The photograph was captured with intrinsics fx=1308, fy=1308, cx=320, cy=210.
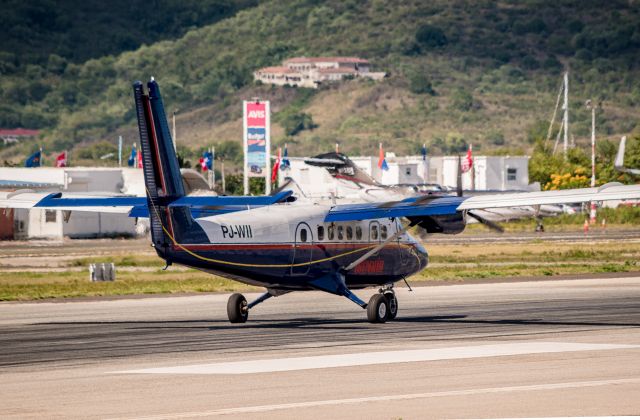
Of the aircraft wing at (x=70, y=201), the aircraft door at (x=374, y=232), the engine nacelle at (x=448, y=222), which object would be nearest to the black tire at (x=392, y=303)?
the aircraft door at (x=374, y=232)

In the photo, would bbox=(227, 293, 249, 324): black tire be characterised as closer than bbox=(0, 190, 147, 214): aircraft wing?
Yes

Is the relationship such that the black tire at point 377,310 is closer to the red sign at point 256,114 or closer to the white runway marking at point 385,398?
the white runway marking at point 385,398

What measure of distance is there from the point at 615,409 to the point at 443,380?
4.00m

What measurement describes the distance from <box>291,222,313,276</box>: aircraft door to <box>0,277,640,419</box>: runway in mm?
1557

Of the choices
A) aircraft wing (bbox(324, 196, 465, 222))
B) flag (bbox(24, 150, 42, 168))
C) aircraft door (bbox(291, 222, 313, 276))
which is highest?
flag (bbox(24, 150, 42, 168))

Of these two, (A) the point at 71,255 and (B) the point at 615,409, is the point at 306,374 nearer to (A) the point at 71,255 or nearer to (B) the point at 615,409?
(B) the point at 615,409

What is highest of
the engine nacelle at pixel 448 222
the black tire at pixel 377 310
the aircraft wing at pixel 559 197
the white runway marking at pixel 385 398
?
the aircraft wing at pixel 559 197

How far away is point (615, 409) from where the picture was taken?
63.6ft

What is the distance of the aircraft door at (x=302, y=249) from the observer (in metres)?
33.3

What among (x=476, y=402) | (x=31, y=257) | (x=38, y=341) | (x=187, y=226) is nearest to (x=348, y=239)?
(x=187, y=226)

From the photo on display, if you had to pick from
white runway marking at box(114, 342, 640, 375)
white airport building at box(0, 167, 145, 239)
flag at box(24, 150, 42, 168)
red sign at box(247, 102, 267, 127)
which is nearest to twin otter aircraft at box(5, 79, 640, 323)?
white runway marking at box(114, 342, 640, 375)

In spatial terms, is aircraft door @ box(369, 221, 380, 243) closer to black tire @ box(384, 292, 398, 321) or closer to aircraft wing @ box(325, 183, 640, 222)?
aircraft wing @ box(325, 183, 640, 222)

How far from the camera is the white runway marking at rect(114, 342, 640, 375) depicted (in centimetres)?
2456

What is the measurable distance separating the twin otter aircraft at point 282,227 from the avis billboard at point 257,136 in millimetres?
53326
